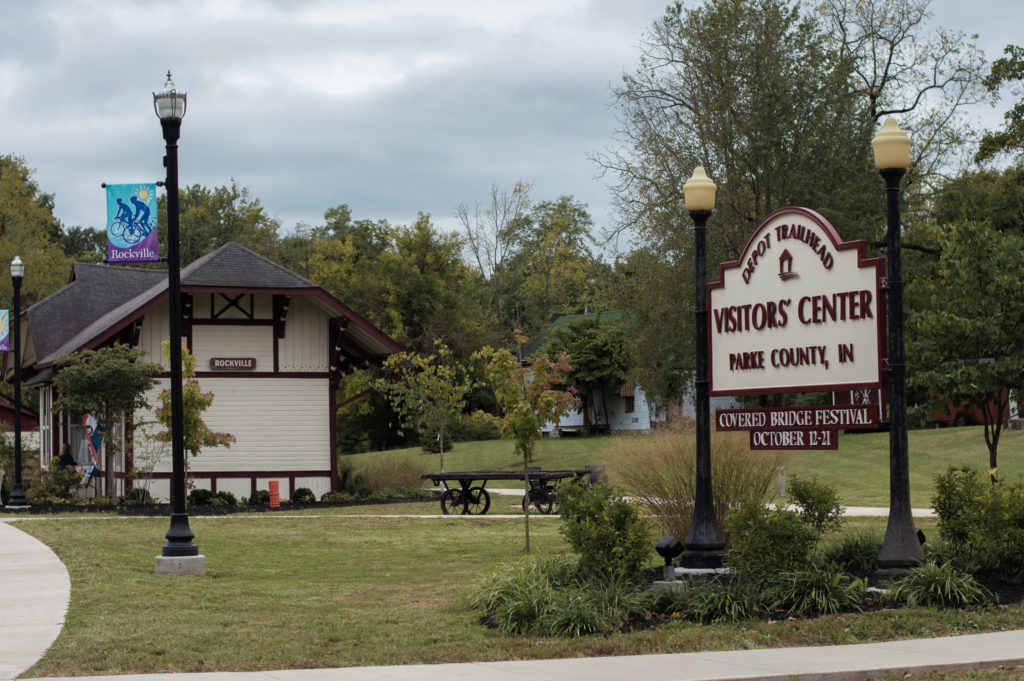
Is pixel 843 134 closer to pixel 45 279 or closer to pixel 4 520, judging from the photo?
pixel 4 520

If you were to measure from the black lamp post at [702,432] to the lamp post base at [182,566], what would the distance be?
5.71m

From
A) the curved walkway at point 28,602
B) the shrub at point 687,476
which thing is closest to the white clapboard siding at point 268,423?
the curved walkway at point 28,602

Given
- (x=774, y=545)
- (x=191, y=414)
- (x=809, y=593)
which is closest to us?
(x=809, y=593)

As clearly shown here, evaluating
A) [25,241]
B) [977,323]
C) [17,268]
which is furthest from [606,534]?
[25,241]

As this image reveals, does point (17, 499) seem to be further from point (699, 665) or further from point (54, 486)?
point (699, 665)

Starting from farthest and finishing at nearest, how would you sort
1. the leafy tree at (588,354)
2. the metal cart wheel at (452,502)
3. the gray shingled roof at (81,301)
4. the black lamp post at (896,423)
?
the leafy tree at (588,354) < the gray shingled roof at (81,301) < the metal cart wheel at (452,502) < the black lamp post at (896,423)

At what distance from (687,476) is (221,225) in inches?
2390

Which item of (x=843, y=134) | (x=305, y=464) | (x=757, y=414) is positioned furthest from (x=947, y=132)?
(x=757, y=414)

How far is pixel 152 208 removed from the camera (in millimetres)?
23969

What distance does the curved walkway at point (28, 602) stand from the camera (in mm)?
8750

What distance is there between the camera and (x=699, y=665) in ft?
27.1

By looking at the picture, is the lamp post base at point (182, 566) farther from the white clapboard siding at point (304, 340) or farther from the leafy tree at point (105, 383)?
the white clapboard siding at point (304, 340)

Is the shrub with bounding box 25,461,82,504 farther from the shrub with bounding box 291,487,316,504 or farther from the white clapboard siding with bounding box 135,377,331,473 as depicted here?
the shrub with bounding box 291,487,316,504

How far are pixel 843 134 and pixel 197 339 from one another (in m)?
20.4
